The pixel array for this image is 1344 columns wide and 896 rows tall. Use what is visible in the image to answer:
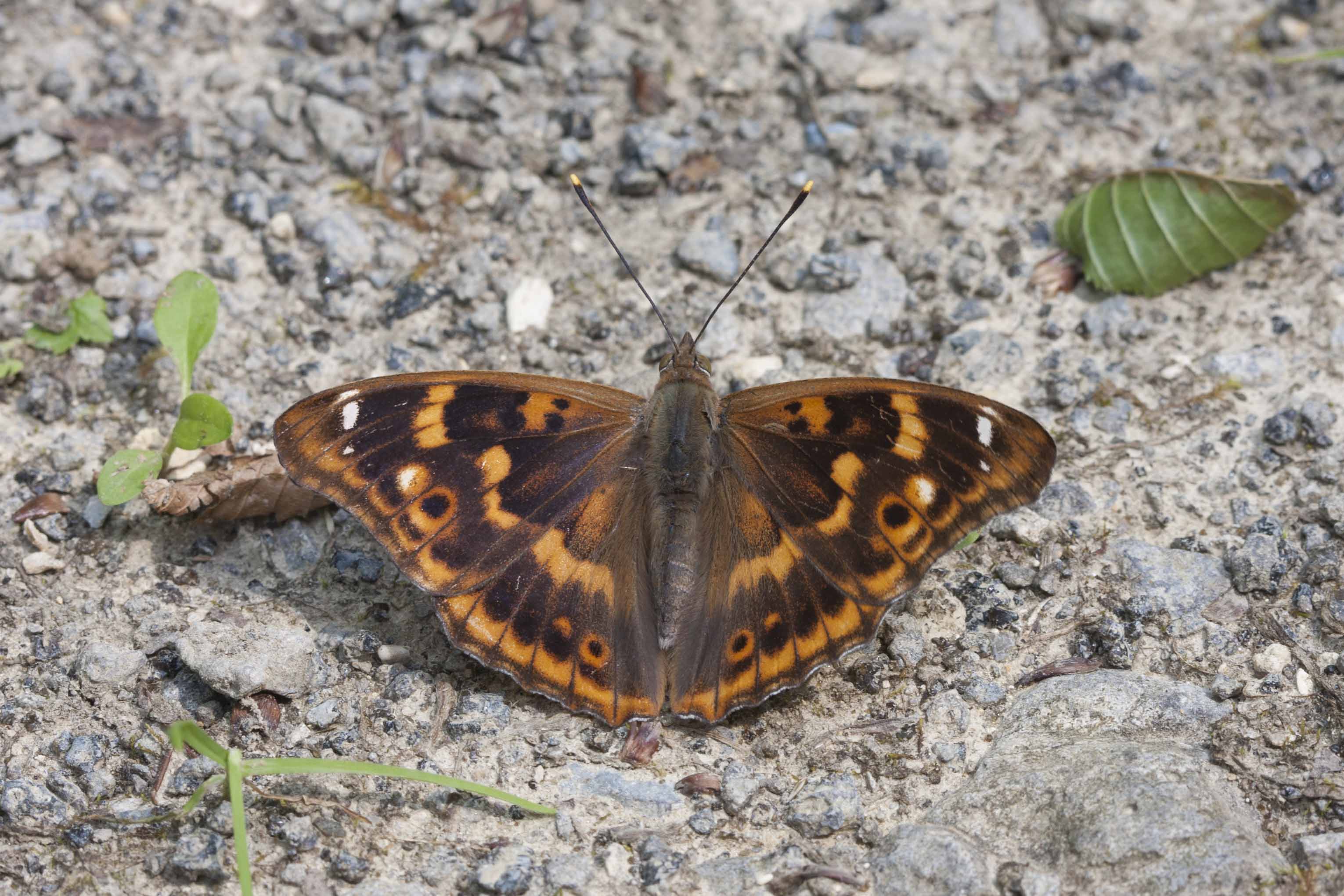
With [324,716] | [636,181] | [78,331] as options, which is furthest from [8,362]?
[636,181]

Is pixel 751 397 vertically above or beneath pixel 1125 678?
above

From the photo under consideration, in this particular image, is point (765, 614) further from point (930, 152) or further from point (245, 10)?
point (245, 10)

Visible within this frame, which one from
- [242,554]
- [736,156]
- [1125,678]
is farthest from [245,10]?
[1125,678]

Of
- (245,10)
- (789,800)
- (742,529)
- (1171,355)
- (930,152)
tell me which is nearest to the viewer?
(789,800)

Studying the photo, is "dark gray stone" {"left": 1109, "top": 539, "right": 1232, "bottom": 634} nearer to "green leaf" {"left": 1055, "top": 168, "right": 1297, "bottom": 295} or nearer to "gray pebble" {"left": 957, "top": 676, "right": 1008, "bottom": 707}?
"gray pebble" {"left": 957, "top": 676, "right": 1008, "bottom": 707}

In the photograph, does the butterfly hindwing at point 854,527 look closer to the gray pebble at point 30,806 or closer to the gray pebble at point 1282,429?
the gray pebble at point 1282,429

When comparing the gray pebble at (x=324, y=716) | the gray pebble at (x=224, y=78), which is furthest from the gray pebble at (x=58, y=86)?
the gray pebble at (x=324, y=716)

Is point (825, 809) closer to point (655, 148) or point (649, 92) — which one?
point (655, 148)
